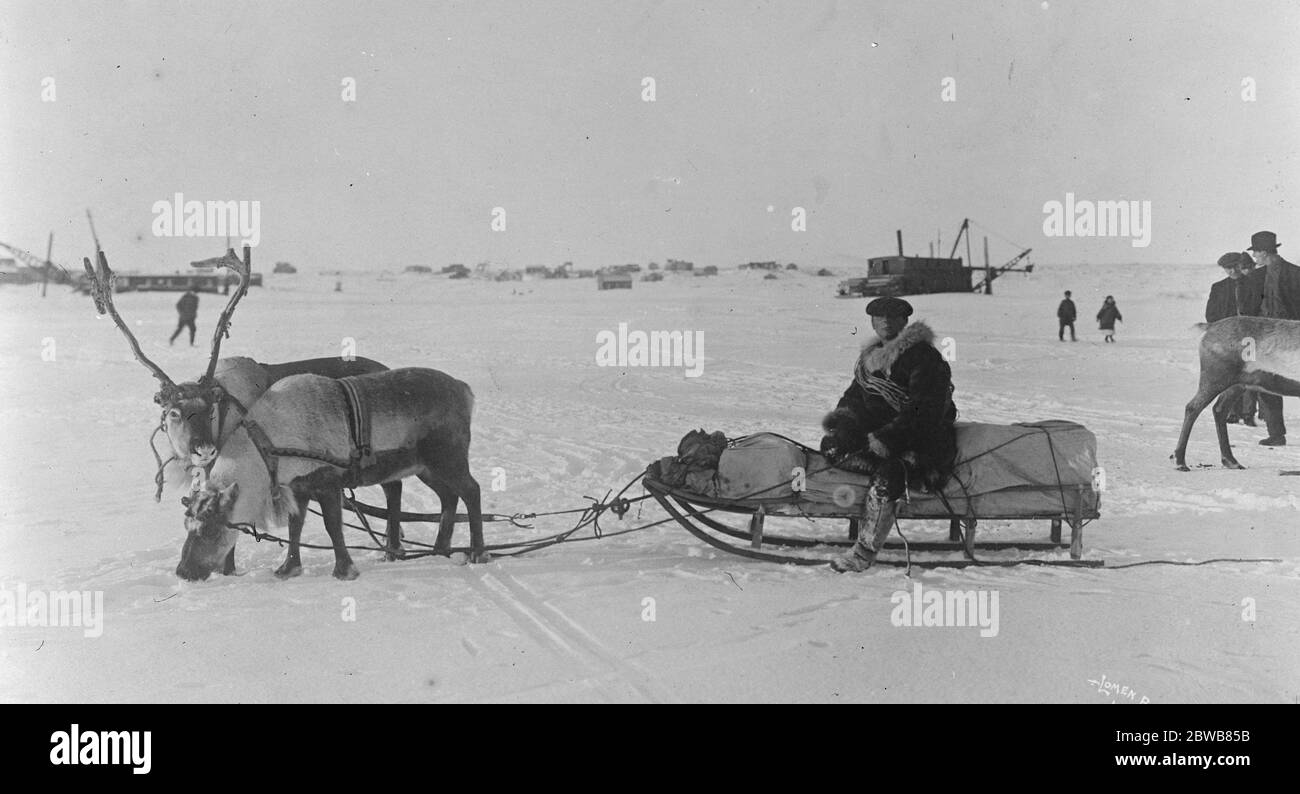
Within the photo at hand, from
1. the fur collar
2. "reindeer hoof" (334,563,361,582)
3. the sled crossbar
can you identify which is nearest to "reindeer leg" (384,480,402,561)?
"reindeer hoof" (334,563,361,582)

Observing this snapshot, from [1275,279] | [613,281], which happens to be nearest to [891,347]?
[1275,279]

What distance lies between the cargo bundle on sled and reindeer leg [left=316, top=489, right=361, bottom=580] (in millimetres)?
1892

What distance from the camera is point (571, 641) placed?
4.64 metres

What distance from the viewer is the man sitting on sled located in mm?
5520

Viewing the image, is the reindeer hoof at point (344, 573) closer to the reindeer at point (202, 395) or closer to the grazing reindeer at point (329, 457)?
the grazing reindeer at point (329, 457)

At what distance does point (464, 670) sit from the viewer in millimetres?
4301

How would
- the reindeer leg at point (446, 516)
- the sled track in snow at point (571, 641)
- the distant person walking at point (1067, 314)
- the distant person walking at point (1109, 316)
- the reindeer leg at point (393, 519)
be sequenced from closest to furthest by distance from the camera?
the sled track in snow at point (571, 641)
the reindeer leg at point (446, 516)
the reindeer leg at point (393, 519)
the distant person walking at point (1067, 314)
the distant person walking at point (1109, 316)

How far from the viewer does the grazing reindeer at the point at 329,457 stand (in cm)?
523

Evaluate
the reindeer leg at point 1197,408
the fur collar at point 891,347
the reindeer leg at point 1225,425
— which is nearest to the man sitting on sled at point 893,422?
the fur collar at point 891,347

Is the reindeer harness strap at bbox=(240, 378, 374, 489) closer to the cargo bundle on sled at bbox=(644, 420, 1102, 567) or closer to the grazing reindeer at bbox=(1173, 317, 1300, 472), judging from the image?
the cargo bundle on sled at bbox=(644, 420, 1102, 567)

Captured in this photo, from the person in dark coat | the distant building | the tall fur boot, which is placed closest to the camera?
the tall fur boot

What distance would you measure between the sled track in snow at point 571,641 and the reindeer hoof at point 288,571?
110 cm

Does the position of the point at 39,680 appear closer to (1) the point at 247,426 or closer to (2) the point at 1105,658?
(1) the point at 247,426

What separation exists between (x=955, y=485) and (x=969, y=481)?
0.09 m
